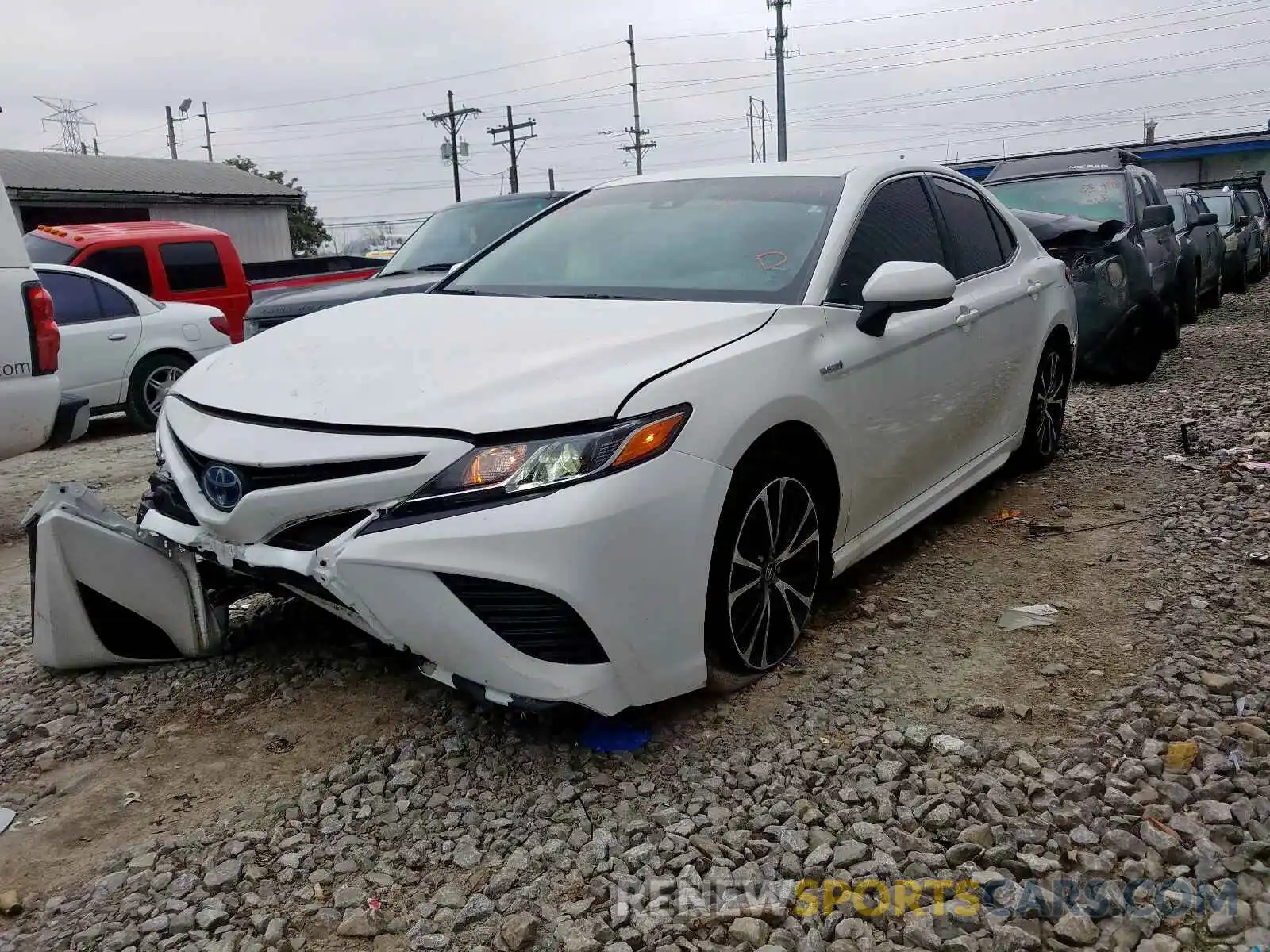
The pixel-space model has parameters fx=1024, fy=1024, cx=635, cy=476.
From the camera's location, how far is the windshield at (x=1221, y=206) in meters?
15.1

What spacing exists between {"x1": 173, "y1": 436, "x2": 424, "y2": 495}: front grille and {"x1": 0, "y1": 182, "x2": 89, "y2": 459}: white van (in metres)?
2.98

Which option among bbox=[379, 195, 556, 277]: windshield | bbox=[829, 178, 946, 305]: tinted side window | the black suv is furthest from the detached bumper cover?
bbox=[379, 195, 556, 277]: windshield

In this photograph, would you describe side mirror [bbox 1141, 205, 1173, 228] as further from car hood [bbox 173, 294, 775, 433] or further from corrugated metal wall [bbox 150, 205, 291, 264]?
corrugated metal wall [bbox 150, 205, 291, 264]

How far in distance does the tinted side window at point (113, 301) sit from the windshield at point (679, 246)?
19.2 feet

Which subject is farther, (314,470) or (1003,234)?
(1003,234)

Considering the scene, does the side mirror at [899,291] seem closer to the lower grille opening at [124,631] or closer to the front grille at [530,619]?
the front grille at [530,619]

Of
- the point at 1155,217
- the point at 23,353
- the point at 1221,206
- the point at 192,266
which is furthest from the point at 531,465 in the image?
the point at 1221,206

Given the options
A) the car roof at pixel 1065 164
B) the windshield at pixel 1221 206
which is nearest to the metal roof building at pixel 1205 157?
the windshield at pixel 1221 206

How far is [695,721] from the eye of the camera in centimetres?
291

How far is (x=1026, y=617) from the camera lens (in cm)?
361

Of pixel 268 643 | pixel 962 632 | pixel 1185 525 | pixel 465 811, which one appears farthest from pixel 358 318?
pixel 1185 525

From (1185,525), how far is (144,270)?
33.8ft

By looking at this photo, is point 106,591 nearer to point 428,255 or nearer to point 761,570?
point 761,570

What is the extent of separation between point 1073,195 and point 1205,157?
35.4 meters
